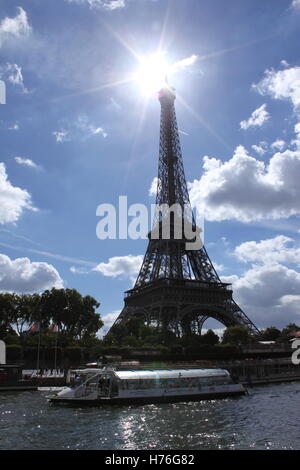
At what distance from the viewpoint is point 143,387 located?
44.5 meters

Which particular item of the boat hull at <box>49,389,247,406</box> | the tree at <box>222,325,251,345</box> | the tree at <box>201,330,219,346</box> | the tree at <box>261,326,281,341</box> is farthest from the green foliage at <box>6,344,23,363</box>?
the tree at <box>261,326,281,341</box>

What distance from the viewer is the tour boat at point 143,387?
137 feet

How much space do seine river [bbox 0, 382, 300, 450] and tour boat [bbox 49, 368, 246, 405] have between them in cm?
181

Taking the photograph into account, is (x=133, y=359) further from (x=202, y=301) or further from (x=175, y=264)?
(x=175, y=264)

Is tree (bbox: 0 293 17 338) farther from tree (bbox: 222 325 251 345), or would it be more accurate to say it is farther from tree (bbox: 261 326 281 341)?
tree (bbox: 261 326 281 341)

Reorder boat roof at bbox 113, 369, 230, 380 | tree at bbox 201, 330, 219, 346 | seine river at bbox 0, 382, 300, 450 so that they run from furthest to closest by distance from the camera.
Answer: tree at bbox 201, 330, 219, 346
boat roof at bbox 113, 369, 230, 380
seine river at bbox 0, 382, 300, 450

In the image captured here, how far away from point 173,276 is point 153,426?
73.5m

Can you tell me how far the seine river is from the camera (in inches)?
976

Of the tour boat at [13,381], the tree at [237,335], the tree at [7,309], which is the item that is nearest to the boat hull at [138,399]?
the tour boat at [13,381]

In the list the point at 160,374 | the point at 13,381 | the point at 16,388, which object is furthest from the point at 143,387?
the point at 13,381

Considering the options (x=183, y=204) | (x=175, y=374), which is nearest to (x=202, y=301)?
(x=183, y=204)

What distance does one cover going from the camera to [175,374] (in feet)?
155
